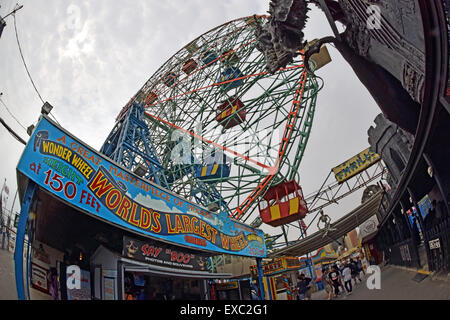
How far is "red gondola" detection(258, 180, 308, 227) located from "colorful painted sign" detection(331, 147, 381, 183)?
29.3 feet

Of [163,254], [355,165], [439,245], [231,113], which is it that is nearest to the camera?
[439,245]

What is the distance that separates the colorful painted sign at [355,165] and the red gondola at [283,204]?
8918 mm

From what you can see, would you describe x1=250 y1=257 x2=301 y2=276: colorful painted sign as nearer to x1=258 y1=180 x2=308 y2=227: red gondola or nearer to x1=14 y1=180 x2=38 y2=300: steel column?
x1=258 y1=180 x2=308 y2=227: red gondola

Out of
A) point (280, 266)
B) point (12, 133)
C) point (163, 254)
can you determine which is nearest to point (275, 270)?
point (280, 266)

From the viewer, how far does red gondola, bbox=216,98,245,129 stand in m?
15.9

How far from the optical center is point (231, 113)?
16.0 m

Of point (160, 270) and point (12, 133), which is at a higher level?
point (12, 133)

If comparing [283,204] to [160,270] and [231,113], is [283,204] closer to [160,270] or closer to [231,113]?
[231,113]

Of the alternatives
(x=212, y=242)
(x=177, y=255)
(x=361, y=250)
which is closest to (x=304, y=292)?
(x=212, y=242)

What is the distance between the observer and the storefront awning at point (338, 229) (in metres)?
12.0

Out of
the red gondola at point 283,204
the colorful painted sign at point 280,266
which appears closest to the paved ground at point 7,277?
the red gondola at point 283,204

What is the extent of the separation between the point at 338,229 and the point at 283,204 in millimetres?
3709

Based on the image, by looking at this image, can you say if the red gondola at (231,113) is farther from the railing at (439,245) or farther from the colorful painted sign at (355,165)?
the railing at (439,245)

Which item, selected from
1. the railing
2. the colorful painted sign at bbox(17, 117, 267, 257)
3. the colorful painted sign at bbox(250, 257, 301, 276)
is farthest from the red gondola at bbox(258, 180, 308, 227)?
the railing
